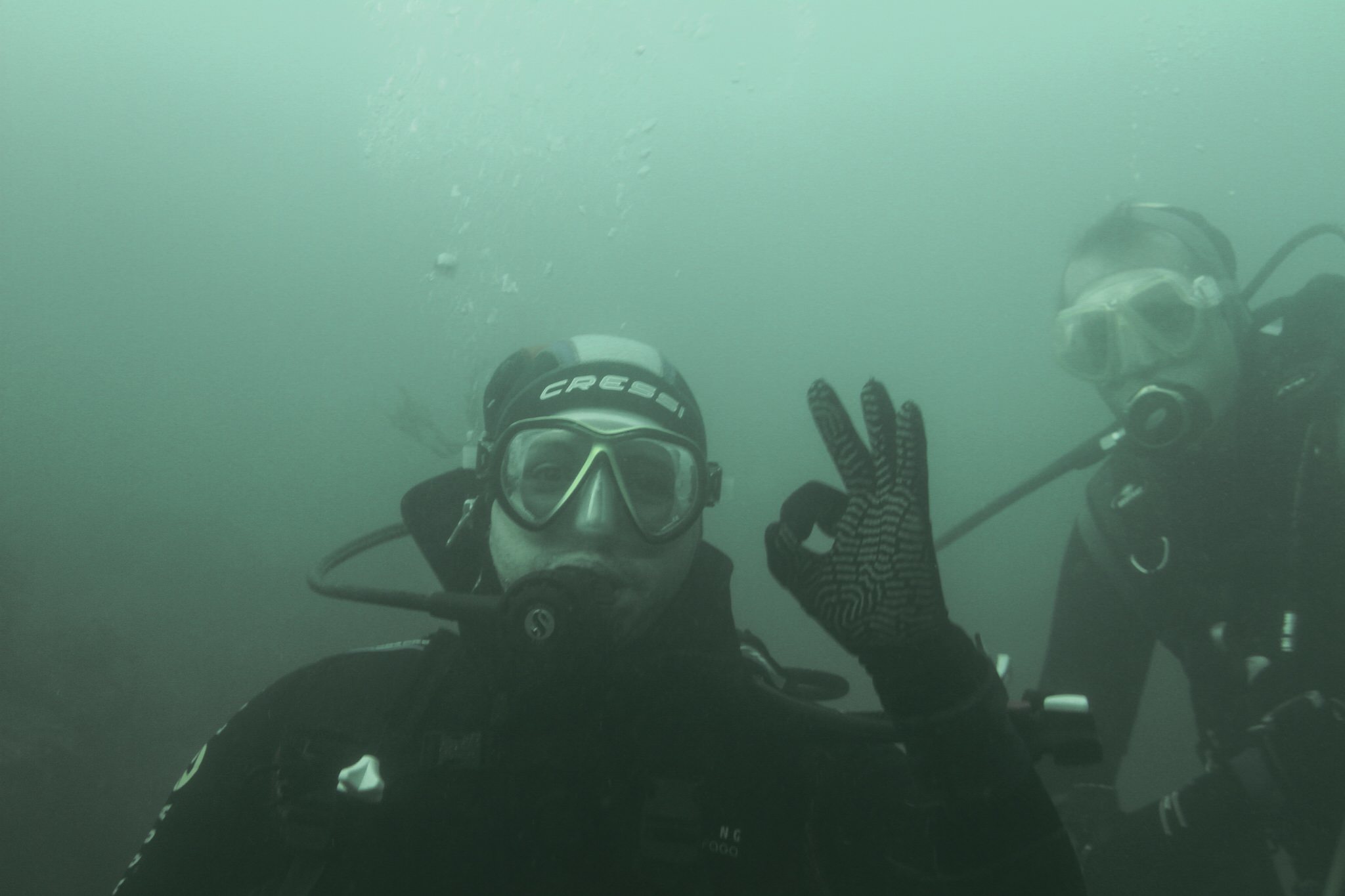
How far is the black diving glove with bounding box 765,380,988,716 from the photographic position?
4.88 feet

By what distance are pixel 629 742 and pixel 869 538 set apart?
766 mm

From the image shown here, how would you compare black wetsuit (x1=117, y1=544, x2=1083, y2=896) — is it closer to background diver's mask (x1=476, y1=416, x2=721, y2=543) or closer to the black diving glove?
the black diving glove

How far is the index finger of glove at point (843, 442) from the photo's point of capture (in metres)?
1.60

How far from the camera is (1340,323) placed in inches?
138

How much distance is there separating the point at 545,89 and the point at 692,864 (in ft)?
97.1

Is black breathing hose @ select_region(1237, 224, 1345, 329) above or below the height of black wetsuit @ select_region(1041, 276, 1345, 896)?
above

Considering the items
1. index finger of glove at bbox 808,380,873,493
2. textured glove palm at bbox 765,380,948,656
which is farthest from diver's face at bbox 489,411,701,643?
index finger of glove at bbox 808,380,873,493

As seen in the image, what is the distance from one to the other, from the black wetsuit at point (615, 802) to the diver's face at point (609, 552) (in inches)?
6.0

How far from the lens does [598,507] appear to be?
2.14 m

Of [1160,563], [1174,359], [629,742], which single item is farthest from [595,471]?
[1174,359]

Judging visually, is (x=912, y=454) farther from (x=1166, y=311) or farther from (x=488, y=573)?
(x=1166, y=311)

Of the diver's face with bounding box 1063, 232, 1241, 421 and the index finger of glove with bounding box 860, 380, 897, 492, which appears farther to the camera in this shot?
the diver's face with bounding box 1063, 232, 1241, 421

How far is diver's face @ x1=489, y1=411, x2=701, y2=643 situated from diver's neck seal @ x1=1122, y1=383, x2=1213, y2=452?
8.55 feet

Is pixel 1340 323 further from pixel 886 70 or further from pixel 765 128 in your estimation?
pixel 765 128
